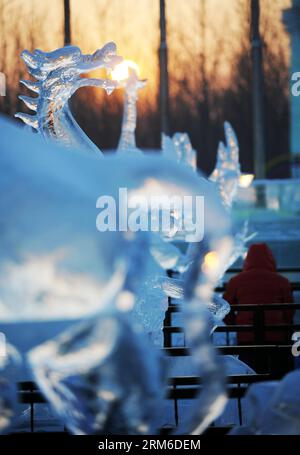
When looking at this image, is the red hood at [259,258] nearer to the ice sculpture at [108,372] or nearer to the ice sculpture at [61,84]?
the ice sculpture at [61,84]

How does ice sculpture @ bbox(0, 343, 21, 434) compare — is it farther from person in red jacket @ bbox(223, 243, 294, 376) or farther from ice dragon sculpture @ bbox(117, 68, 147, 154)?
ice dragon sculpture @ bbox(117, 68, 147, 154)

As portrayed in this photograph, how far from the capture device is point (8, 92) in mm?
13117

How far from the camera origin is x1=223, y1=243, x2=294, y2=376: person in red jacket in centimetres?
456

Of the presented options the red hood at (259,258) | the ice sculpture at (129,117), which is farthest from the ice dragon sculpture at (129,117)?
the red hood at (259,258)

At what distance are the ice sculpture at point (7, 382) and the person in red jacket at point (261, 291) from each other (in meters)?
3.13

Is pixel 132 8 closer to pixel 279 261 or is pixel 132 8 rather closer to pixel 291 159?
pixel 291 159

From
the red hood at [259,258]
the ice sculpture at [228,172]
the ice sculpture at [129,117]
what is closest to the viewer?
the red hood at [259,258]

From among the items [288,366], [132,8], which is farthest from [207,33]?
[288,366]

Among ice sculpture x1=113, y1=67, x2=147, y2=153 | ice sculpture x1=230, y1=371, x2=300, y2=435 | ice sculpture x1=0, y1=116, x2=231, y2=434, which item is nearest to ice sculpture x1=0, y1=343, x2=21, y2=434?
ice sculpture x1=0, y1=116, x2=231, y2=434

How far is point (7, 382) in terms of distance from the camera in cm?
143

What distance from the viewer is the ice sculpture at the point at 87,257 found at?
1.30 meters

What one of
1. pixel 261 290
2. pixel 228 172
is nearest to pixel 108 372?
pixel 261 290

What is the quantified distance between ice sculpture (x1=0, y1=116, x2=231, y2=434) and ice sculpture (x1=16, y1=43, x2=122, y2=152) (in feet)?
4.67
